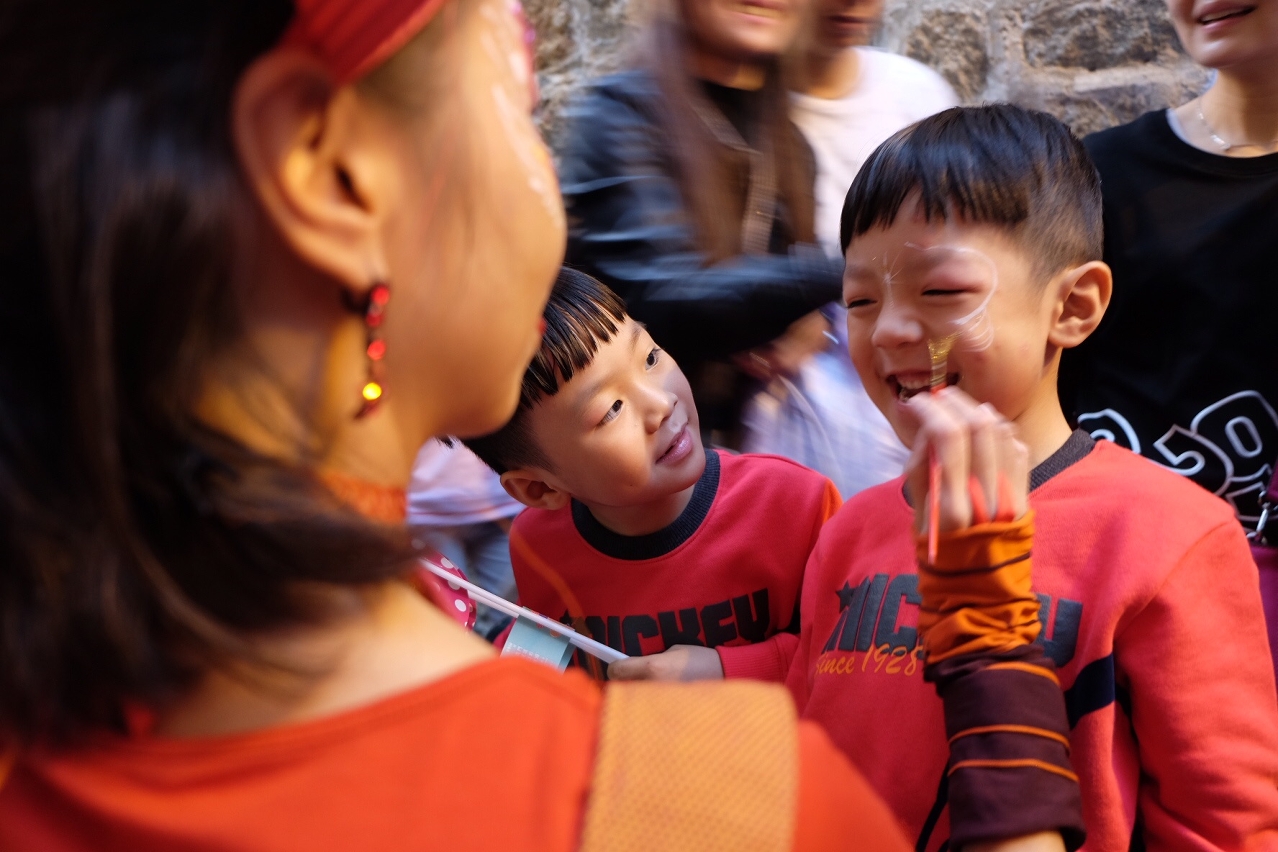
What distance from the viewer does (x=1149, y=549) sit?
1.02 m

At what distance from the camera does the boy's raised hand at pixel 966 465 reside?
87cm

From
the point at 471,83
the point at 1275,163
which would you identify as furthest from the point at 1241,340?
the point at 471,83

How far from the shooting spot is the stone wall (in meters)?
2.20

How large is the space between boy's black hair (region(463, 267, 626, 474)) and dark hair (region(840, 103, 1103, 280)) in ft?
1.22

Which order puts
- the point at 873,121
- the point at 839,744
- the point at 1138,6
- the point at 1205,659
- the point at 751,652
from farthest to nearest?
the point at 1138,6 → the point at 873,121 → the point at 751,652 → the point at 839,744 → the point at 1205,659

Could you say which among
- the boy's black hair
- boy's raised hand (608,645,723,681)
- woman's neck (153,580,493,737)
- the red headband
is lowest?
boy's raised hand (608,645,723,681)

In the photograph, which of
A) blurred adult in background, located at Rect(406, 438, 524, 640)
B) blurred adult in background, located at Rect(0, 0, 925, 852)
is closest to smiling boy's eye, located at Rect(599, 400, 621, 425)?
blurred adult in background, located at Rect(406, 438, 524, 640)

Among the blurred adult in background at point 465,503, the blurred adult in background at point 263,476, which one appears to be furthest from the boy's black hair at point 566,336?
the blurred adult in background at point 263,476

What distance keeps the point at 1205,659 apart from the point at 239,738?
0.83m

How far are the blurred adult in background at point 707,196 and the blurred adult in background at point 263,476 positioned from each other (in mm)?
836

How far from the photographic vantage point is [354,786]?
0.55 meters

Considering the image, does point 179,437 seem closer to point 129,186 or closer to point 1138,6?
point 129,186

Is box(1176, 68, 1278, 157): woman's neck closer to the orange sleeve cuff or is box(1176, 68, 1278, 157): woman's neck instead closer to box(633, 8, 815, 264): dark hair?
box(633, 8, 815, 264): dark hair

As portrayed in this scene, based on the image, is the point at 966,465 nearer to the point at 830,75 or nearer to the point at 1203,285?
the point at 1203,285
